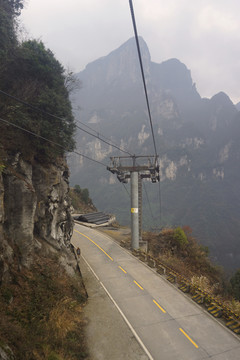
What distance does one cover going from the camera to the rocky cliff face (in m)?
10.3

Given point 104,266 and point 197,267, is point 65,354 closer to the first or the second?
point 104,266

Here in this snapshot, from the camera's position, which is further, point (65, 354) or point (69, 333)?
point (69, 333)

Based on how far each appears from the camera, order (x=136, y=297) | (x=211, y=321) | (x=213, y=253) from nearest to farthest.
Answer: (x=211, y=321) < (x=136, y=297) < (x=213, y=253)

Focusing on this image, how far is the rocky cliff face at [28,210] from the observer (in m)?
10.3

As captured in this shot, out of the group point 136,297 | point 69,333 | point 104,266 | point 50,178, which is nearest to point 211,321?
point 136,297

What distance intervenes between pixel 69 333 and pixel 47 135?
10909 mm

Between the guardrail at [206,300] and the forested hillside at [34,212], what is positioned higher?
the forested hillside at [34,212]

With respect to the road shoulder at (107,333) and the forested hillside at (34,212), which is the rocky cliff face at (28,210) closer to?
the forested hillside at (34,212)

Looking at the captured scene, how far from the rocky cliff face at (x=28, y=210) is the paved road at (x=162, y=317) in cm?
467

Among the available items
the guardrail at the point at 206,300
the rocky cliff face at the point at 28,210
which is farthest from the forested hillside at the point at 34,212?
the guardrail at the point at 206,300

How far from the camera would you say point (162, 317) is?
1155cm

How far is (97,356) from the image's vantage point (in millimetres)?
8617

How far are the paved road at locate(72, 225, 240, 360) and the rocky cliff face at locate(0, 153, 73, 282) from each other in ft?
15.3

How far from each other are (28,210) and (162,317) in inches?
362
